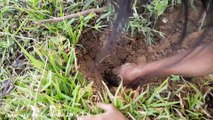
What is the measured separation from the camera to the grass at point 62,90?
60.9 inches

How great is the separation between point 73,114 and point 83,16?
0.50 metres

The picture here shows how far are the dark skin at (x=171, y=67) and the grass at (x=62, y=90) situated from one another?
0.17ft

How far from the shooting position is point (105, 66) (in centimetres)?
173

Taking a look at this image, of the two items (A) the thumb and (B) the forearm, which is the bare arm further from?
(A) the thumb

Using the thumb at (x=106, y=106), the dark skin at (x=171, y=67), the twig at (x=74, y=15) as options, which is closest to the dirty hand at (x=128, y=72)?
the dark skin at (x=171, y=67)

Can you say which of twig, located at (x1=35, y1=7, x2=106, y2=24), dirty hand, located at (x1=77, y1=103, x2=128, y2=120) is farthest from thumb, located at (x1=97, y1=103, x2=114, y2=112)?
twig, located at (x1=35, y1=7, x2=106, y2=24)

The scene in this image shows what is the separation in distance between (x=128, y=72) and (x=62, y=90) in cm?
29

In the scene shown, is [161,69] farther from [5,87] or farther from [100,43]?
[5,87]

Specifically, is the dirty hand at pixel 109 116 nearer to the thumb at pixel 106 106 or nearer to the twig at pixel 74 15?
the thumb at pixel 106 106

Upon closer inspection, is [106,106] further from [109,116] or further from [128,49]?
[128,49]

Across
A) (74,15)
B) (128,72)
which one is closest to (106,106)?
(128,72)

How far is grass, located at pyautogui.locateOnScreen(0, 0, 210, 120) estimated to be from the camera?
1547mm

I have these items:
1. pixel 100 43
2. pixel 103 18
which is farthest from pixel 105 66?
pixel 103 18

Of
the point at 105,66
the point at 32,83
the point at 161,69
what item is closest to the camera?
the point at 161,69
